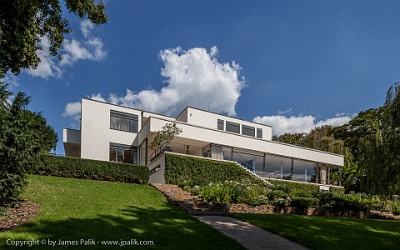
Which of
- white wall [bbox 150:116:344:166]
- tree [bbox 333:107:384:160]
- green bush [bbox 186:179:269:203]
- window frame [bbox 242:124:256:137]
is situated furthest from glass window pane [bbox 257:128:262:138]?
green bush [bbox 186:179:269:203]

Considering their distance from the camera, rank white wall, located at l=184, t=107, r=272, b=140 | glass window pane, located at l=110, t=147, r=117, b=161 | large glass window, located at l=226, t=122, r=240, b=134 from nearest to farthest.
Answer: glass window pane, located at l=110, t=147, r=117, b=161
white wall, located at l=184, t=107, r=272, b=140
large glass window, located at l=226, t=122, r=240, b=134

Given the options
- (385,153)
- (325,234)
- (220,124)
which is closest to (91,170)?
(325,234)

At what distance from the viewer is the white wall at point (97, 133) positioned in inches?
1021

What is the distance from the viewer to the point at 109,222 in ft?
26.3

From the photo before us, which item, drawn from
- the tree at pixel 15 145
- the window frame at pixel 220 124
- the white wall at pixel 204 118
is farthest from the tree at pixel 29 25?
the window frame at pixel 220 124

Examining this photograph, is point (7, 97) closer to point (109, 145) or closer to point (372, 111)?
point (109, 145)

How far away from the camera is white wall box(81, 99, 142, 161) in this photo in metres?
25.9

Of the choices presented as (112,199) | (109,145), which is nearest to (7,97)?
(112,199)

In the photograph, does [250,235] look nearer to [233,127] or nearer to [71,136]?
[71,136]

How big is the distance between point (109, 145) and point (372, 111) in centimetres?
3193

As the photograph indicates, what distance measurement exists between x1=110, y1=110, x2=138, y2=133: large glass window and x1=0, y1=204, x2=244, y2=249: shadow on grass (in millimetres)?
19118

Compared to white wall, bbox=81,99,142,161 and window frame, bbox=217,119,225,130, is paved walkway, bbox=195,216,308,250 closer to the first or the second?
white wall, bbox=81,99,142,161

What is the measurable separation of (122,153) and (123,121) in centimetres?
298

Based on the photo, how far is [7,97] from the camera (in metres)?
8.47
